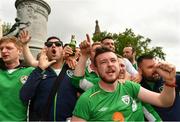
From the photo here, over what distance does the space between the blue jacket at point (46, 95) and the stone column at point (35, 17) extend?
30.4ft

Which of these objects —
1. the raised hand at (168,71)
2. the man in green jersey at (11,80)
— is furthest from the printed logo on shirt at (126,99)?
the man in green jersey at (11,80)

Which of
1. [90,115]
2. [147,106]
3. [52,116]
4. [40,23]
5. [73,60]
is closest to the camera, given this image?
[90,115]

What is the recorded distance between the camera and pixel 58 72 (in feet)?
15.9

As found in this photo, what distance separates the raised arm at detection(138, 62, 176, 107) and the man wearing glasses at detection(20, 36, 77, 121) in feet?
3.67

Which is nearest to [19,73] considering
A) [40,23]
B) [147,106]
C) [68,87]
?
[68,87]

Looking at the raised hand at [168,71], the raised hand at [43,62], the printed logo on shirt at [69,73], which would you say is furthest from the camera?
the printed logo on shirt at [69,73]

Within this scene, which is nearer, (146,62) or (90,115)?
(90,115)

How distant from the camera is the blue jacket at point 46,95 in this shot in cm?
430

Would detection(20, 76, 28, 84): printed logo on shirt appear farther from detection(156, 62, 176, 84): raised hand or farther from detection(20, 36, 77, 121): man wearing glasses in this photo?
detection(156, 62, 176, 84): raised hand

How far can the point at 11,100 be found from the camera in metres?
4.42

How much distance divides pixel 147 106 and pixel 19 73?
1925mm

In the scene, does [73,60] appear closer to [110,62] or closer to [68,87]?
[68,87]

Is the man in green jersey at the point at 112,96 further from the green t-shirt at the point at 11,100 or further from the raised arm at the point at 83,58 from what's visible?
the green t-shirt at the point at 11,100

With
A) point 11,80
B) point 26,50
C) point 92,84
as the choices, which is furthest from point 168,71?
point 26,50
